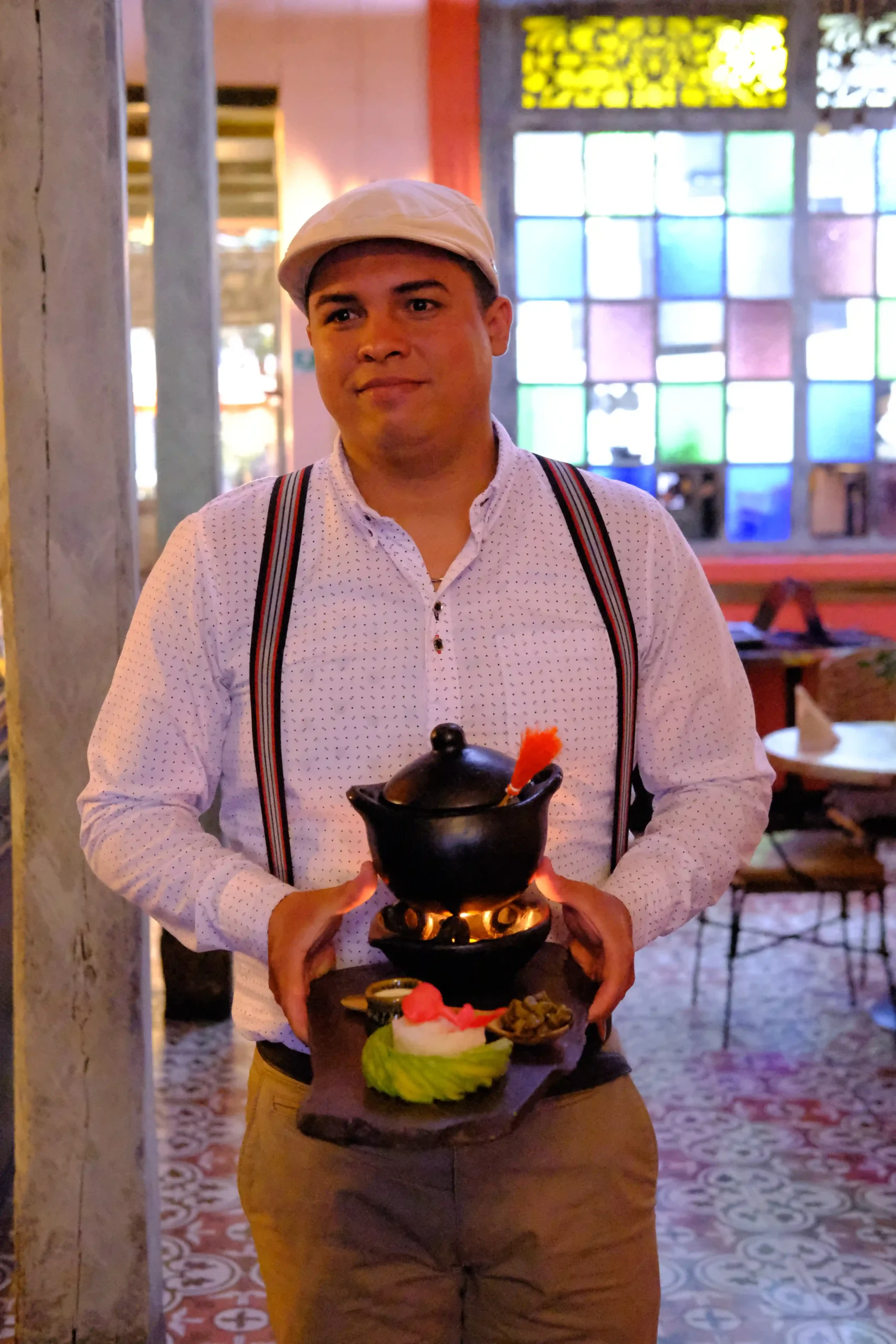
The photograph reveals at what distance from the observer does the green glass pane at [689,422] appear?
21.6 feet

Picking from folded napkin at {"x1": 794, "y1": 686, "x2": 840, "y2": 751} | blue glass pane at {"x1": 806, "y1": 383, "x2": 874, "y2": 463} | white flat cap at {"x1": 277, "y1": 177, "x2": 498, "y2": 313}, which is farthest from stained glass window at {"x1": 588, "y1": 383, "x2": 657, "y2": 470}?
white flat cap at {"x1": 277, "y1": 177, "x2": 498, "y2": 313}

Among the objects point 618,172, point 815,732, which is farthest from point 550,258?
point 815,732

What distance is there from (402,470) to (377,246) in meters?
0.25

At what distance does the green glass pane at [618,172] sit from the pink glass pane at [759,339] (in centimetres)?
70

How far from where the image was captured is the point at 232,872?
56.3 inches

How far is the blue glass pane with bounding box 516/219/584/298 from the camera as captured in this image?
6418 mm

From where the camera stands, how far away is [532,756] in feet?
4.00

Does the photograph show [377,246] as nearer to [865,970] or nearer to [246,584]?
[246,584]

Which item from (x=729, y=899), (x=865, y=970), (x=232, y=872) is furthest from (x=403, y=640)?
(x=729, y=899)

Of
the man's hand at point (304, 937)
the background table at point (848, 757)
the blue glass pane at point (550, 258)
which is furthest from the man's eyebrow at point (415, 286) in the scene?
the blue glass pane at point (550, 258)

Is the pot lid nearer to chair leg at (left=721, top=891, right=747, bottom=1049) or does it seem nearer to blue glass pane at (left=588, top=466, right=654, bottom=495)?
chair leg at (left=721, top=891, right=747, bottom=1049)

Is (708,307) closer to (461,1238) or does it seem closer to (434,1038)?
(461,1238)

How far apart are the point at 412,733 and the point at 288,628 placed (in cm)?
19

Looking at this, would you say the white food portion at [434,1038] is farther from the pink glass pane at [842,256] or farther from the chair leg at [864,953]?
the pink glass pane at [842,256]
